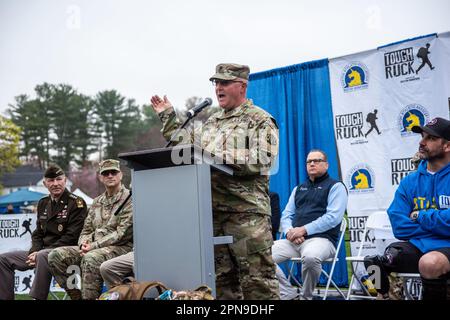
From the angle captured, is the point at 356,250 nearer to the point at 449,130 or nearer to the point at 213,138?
the point at 449,130

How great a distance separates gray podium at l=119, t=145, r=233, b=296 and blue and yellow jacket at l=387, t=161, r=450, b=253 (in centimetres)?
169

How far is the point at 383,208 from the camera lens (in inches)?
240

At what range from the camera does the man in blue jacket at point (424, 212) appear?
3865 millimetres

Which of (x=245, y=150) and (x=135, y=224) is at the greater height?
(x=245, y=150)

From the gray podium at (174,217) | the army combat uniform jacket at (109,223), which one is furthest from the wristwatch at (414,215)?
the army combat uniform jacket at (109,223)

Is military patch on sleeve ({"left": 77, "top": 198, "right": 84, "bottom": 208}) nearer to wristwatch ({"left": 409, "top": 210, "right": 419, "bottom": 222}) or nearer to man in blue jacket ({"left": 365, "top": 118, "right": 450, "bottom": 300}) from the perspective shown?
man in blue jacket ({"left": 365, "top": 118, "right": 450, "bottom": 300})

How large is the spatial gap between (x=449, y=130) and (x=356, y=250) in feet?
8.76

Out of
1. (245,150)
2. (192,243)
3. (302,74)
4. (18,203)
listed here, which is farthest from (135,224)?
(18,203)

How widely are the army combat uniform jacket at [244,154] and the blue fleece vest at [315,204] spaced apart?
2258 mm

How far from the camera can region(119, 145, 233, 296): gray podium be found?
289 cm

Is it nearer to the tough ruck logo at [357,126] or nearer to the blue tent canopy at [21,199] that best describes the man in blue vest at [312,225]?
the tough ruck logo at [357,126]

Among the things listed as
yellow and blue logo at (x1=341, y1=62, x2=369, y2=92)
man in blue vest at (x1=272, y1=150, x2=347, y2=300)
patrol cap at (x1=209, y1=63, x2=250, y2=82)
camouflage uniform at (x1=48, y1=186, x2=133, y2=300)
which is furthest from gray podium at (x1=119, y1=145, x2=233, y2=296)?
yellow and blue logo at (x1=341, y1=62, x2=369, y2=92)
